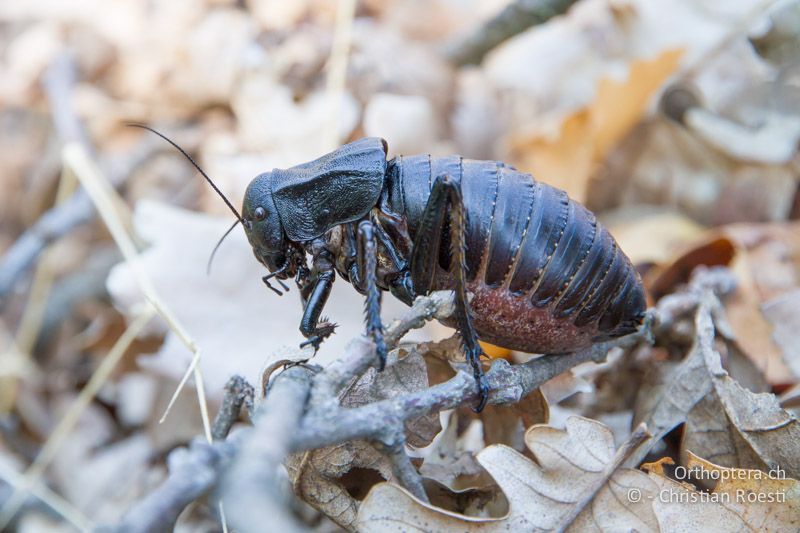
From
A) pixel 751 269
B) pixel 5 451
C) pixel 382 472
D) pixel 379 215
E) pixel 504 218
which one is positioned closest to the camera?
pixel 382 472

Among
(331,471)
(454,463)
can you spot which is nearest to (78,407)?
(331,471)

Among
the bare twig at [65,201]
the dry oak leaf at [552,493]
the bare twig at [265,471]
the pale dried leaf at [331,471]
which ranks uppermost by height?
the bare twig at [265,471]

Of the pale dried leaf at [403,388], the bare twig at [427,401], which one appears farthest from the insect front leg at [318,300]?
the bare twig at [427,401]

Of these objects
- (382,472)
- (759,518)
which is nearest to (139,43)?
(382,472)

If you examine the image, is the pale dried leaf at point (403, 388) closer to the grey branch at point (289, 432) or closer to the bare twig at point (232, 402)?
the grey branch at point (289, 432)

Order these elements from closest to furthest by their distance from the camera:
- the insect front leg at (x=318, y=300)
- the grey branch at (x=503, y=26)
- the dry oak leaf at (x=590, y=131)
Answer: the insect front leg at (x=318, y=300)
the dry oak leaf at (x=590, y=131)
the grey branch at (x=503, y=26)

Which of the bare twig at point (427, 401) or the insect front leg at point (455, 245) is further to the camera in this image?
the insect front leg at point (455, 245)

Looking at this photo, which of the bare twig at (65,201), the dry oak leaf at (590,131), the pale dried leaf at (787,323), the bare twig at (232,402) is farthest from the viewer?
the bare twig at (65,201)

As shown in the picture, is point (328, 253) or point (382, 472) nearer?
point (382, 472)

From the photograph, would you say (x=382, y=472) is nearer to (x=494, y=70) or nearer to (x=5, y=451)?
(x=5, y=451)
